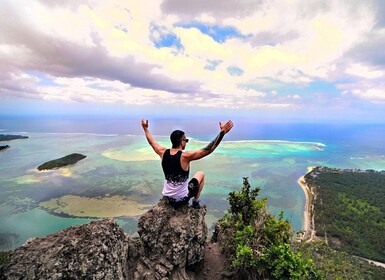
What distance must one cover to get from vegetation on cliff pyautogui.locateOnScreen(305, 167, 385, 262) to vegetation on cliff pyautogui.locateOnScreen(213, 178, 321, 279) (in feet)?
131

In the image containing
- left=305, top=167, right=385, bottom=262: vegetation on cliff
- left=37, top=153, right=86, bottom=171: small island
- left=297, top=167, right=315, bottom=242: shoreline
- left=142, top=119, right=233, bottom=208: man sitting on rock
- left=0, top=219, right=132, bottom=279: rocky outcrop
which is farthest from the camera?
left=37, top=153, right=86, bottom=171: small island

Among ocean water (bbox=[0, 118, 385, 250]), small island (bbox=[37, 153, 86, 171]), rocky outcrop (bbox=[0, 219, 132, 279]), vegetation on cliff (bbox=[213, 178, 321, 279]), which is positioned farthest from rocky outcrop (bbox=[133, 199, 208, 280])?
small island (bbox=[37, 153, 86, 171])

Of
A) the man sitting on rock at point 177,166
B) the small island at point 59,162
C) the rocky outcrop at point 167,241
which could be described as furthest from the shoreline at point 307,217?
the small island at point 59,162

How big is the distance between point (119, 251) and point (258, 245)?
3.55 metres

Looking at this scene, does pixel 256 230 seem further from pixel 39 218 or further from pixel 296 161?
pixel 296 161

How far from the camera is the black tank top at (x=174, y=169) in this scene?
5637 mm

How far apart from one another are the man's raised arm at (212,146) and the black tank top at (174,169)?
0.26 m

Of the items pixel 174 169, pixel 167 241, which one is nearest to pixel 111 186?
pixel 167 241

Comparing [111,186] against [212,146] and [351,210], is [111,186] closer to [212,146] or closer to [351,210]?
[351,210]

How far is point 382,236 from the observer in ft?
131

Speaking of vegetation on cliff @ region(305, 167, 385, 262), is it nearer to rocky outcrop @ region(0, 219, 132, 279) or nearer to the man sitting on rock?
the man sitting on rock

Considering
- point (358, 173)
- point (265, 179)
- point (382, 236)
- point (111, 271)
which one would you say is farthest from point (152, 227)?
point (358, 173)

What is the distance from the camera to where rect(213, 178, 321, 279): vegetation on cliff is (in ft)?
18.8

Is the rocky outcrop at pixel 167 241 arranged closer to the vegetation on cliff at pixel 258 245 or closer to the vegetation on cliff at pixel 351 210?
the vegetation on cliff at pixel 258 245
